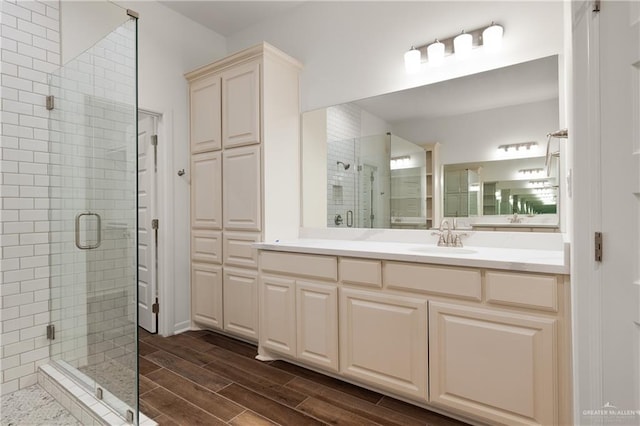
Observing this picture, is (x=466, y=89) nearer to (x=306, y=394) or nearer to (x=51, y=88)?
(x=306, y=394)

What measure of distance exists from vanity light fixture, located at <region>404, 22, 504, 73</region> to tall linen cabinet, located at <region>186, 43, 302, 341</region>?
109cm

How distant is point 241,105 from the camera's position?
2822 mm

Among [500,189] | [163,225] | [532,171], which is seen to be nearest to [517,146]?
[532,171]

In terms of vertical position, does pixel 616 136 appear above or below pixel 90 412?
above

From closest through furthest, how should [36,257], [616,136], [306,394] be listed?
1. [616,136]
2. [306,394]
3. [36,257]

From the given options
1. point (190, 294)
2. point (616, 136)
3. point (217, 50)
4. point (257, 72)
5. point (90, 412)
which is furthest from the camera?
point (217, 50)

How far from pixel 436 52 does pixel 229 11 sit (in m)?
2.06

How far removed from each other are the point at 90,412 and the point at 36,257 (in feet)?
3.73

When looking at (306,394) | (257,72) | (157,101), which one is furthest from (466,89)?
(157,101)

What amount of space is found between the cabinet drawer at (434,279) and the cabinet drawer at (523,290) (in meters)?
0.06

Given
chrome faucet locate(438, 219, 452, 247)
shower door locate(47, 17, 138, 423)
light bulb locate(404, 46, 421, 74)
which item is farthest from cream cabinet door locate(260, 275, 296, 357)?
light bulb locate(404, 46, 421, 74)

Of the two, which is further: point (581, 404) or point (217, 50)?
point (217, 50)

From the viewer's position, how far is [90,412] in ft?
5.75

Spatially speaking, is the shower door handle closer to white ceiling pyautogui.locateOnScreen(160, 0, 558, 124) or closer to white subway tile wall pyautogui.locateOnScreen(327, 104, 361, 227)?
white subway tile wall pyautogui.locateOnScreen(327, 104, 361, 227)
